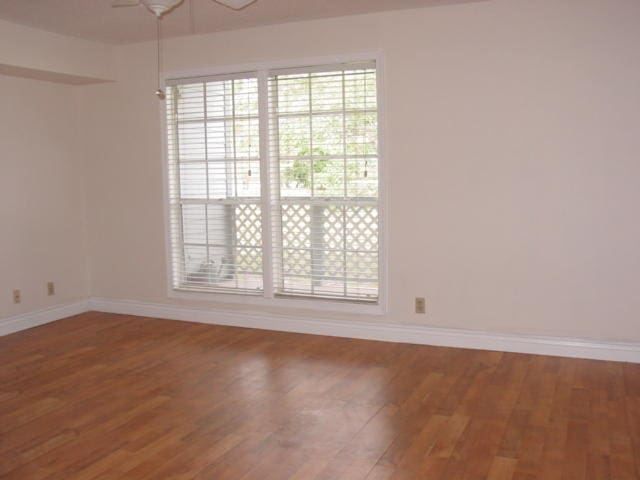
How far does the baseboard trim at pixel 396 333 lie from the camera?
4168 millimetres

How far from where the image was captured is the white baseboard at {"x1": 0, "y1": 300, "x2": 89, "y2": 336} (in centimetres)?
513

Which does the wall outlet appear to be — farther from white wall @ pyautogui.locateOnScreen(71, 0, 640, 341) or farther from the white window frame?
the white window frame

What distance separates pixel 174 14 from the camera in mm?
4461

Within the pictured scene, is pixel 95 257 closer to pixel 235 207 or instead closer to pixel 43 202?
pixel 43 202

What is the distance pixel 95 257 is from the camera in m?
5.91

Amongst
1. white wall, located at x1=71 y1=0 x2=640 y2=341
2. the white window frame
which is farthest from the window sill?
white wall, located at x1=71 y1=0 x2=640 y2=341

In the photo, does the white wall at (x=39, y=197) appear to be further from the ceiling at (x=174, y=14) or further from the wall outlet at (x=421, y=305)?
the wall outlet at (x=421, y=305)

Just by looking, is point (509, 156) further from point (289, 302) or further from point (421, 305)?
point (289, 302)

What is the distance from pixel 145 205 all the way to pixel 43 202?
2.86ft

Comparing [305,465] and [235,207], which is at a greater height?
[235,207]

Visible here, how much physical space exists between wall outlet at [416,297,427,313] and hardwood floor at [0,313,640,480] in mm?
288

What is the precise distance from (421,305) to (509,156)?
4.08ft

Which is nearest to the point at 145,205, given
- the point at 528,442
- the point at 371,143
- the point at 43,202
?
the point at 43,202

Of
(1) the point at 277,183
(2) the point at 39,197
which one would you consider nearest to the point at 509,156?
(1) the point at 277,183
